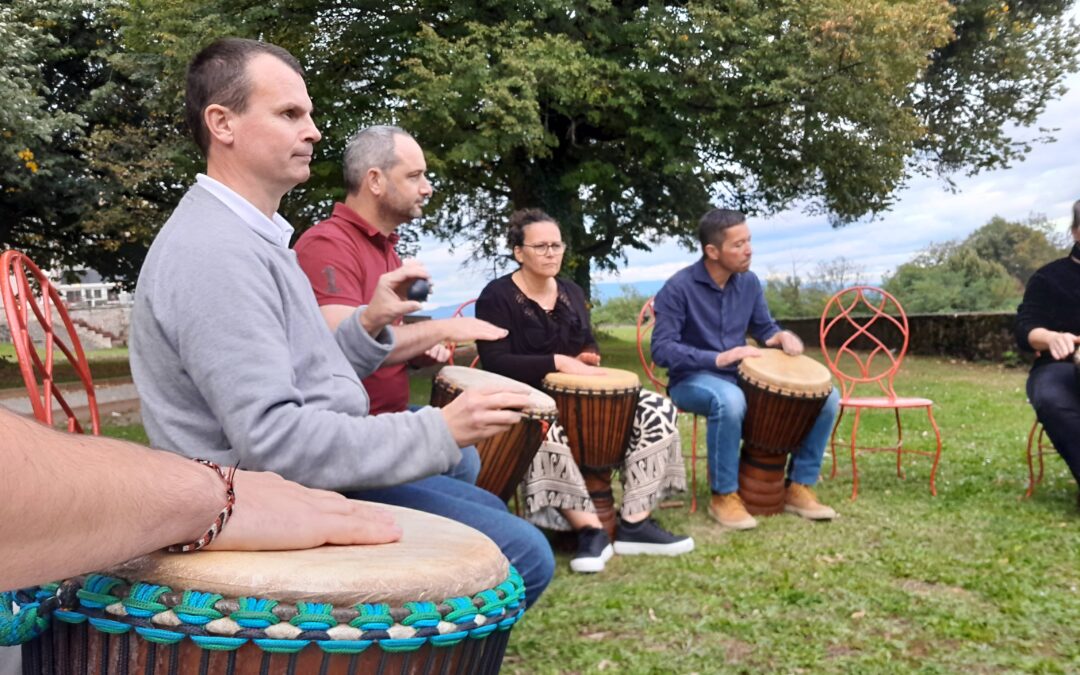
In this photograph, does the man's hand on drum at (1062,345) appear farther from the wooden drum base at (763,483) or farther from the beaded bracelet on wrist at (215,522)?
the beaded bracelet on wrist at (215,522)

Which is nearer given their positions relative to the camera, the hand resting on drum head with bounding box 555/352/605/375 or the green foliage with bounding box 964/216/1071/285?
the hand resting on drum head with bounding box 555/352/605/375

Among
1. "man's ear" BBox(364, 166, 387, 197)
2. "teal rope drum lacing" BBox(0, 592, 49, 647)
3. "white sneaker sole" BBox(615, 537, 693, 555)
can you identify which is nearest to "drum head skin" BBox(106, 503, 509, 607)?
"teal rope drum lacing" BBox(0, 592, 49, 647)

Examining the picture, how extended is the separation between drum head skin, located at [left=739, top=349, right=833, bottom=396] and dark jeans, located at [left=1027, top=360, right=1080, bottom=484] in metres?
1.05

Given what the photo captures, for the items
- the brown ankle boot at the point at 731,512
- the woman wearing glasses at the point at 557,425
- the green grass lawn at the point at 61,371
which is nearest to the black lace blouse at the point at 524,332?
the woman wearing glasses at the point at 557,425

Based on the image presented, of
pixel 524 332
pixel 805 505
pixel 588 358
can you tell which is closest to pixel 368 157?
pixel 524 332

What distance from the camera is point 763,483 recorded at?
4.91 meters

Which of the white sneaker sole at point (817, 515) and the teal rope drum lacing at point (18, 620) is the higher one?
the teal rope drum lacing at point (18, 620)

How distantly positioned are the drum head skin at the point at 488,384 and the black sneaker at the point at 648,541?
1.28m

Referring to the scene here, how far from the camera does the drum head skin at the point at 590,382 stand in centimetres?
410

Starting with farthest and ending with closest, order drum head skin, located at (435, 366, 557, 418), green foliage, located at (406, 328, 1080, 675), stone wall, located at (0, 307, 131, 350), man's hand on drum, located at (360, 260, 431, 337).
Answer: stone wall, located at (0, 307, 131, 350)
drum head skin, located at (435, 366, 557, 418)
green foliage, located at (406, 328, 1080, 675)
man's hand on drum, located at (360, 260, 431, 337)

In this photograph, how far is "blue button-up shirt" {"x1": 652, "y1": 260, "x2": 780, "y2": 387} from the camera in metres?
4.85

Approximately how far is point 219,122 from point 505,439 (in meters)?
1.63

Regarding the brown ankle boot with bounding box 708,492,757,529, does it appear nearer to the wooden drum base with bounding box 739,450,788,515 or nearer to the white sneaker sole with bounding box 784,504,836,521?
the wooden drum base with bounding box 739,450,788,515

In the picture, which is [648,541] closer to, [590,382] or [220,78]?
[590,382]
